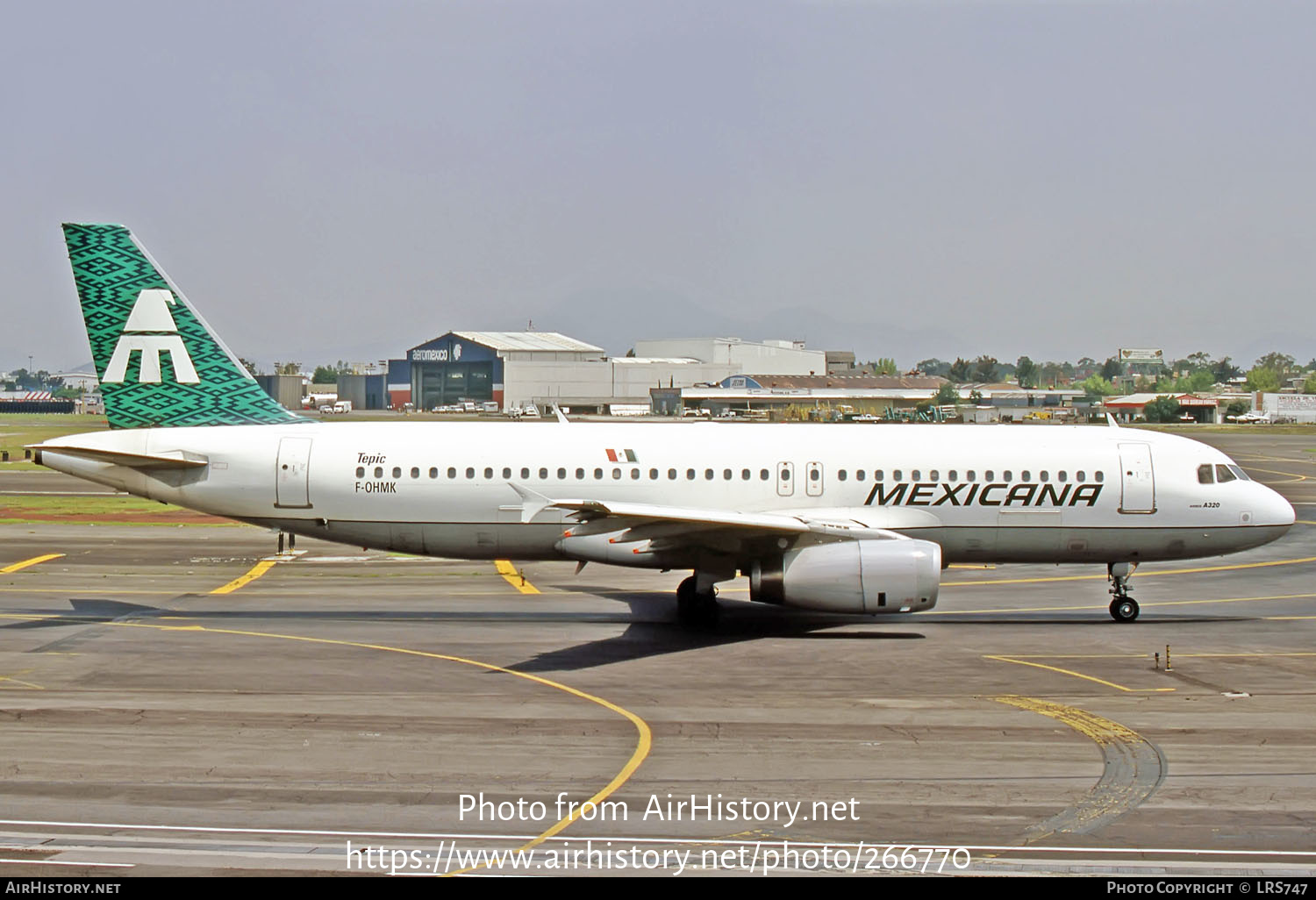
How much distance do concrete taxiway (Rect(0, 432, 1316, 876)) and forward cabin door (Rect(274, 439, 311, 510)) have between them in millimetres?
2756

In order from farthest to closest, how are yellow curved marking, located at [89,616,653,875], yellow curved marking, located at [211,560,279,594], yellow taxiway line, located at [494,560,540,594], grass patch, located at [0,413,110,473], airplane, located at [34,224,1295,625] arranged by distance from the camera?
grass patch, located at [0,413,110,473], yellow taxiway line, located at [494,560,540,594], yellow curved marking, located at [211,560,279,594], airplane, located at [34,224,1295,625], yellow curved marking, located at [89,616,653,875]

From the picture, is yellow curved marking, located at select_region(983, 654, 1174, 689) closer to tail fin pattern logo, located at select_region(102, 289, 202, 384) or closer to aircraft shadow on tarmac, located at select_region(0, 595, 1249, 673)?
aircraft shadow on tarmac, located at select_region(0, 595, 1249, 673)

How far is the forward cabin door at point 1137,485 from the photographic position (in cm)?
2958

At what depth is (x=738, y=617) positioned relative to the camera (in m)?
30.3

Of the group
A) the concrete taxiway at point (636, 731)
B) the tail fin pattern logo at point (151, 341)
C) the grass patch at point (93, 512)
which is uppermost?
the tail fin pattern logo at point (151, 341)

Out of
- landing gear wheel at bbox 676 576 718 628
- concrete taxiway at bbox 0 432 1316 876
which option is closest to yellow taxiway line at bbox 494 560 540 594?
concrete taxiway at bbox 0 432 1316 876

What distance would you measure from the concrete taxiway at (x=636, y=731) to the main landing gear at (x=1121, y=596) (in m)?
0.47

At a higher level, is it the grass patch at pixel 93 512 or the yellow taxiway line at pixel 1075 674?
the grass patch at pixel 93 512

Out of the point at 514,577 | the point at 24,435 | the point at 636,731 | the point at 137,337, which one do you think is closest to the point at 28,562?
the point at 137,337

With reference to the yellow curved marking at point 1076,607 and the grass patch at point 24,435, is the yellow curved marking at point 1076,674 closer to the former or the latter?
the yellow curved marking at point 1076,607

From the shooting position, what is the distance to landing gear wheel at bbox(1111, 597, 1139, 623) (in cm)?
2969

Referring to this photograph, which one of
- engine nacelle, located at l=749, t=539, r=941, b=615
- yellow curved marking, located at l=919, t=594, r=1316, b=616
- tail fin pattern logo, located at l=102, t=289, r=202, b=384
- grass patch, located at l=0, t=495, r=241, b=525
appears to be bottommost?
yellow curved marking, located at l=919, t=594, r=1316, b=616

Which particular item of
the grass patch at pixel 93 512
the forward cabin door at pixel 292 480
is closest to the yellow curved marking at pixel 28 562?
the grass patch at pixel 93 512
